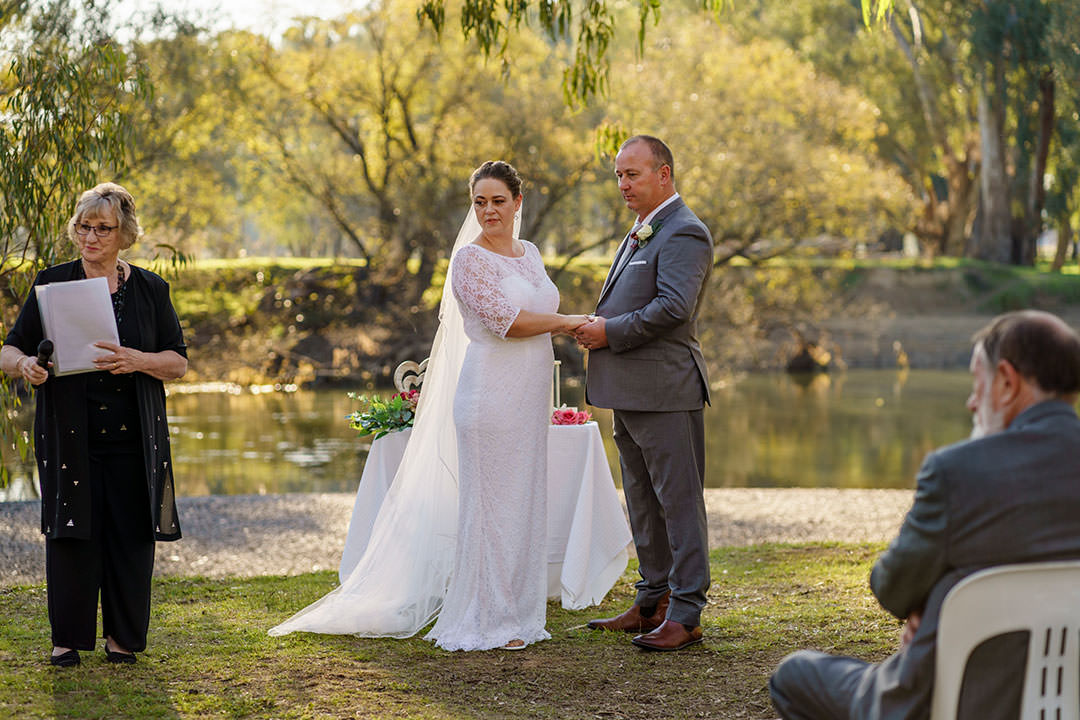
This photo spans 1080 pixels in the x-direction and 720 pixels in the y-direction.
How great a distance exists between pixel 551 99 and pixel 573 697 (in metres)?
18.4

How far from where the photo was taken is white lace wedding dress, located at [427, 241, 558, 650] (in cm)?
517

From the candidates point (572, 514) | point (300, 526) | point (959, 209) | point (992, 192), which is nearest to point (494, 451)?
point (572, 514)

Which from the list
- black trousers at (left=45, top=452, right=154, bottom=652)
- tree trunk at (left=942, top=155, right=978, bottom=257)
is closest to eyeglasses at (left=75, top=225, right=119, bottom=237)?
black trousers at (left=45, top=452, right=154, bottom=652)

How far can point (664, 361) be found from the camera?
16.9 feet

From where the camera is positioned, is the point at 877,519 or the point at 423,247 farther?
the point at 423,247

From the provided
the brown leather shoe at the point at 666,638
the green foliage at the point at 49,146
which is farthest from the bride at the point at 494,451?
the green foliage at the point at 49,146

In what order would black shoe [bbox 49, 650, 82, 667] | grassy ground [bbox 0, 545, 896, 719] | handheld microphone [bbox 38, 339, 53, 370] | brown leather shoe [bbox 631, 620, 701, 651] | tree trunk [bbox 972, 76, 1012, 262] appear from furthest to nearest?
1. tree trunk [bbox 972, 76, 1012, 262]
2. brown leather shoe [bbox 631, 620, 701, 651]
3. black shoe [bbox 49, 650, 82, 667]
4. handheld microphone [bbox 38, 339, 53, 370]
5. grassy ground [bbox 0, 545, 896, 719]

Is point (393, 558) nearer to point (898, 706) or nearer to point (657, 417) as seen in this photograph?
point (657, 417)

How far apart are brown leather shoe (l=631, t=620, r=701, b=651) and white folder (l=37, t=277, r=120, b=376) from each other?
2465 mm

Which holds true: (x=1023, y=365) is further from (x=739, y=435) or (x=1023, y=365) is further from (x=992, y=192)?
(x=992, y=192)

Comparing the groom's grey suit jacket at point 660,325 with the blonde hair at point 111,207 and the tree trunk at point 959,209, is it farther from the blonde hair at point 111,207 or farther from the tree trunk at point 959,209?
the tree trunk at point 959,209

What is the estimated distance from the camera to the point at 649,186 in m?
5.18

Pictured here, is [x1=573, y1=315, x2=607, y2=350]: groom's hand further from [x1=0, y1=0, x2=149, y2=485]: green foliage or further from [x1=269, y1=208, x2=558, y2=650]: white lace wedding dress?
[x1=0, y1=0, x2=149, y2=485]: green foliage

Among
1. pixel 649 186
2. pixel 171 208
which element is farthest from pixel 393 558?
pixel 171 208
